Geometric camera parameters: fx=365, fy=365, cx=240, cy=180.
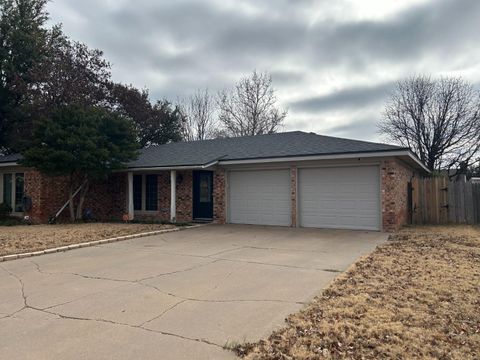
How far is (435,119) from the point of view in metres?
26.0

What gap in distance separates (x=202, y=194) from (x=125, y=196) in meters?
4.35

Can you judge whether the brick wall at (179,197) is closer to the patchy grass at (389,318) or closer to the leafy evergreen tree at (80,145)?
the leafy evergreen tree at (80,145)

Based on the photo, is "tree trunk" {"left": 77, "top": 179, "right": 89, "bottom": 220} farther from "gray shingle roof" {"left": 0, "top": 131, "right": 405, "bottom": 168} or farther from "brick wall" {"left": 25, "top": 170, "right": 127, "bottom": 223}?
"gray shingle roof" {"left": 0, "top": 131, "right": 405, "bottom": 168}

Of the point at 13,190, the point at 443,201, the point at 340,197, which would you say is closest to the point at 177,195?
the point at 340,197

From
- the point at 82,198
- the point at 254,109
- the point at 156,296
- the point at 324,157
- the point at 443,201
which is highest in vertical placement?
the point at 254,109

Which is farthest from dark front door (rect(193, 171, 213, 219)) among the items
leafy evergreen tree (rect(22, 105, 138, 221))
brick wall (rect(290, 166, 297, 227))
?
brick wall (rect(290, 166, 297, 227))

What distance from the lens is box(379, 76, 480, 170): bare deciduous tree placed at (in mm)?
24891

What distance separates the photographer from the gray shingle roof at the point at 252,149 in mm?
12648

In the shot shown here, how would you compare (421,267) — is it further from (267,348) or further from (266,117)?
(266,117)

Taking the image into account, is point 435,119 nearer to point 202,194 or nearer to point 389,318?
point 202,194

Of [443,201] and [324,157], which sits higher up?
[324,157]

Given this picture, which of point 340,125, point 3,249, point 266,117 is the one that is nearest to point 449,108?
point 340,125

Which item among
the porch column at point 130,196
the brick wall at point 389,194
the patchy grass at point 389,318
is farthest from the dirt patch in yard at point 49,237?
the brick wall at point 389,194

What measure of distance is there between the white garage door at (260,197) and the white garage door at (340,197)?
666 mm
